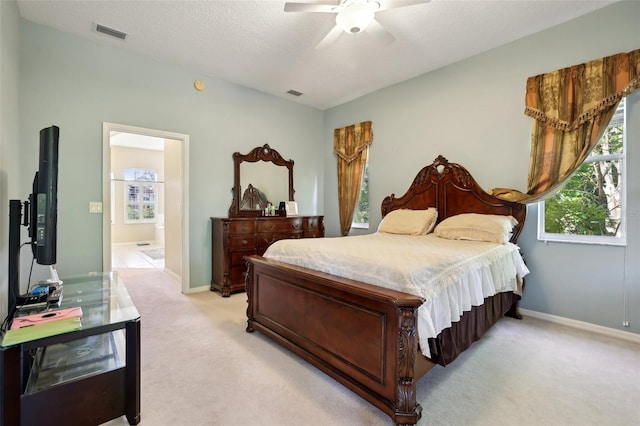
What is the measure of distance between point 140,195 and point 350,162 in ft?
23.5

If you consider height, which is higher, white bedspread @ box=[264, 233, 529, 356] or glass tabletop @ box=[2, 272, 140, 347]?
white bedspread @ box=[264, 233, 529, 356]

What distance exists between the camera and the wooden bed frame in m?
1.50

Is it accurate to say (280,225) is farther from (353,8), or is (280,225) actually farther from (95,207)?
(353,8)

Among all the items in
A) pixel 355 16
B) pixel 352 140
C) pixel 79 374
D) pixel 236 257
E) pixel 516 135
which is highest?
pixel 355 16

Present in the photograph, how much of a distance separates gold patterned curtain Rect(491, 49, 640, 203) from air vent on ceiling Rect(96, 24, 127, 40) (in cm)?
428

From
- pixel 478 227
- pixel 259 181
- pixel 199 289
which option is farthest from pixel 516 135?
pixel 199 289

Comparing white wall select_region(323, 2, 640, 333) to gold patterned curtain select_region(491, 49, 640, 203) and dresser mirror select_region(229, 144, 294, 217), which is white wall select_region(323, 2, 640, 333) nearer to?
gold patterned curtain select_region(491, 49, 640, 203)

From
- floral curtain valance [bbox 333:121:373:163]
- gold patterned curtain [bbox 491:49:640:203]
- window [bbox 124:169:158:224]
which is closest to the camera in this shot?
gold patterned curtain [bbox 491:49:640:203]

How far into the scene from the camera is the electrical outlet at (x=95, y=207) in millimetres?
3201

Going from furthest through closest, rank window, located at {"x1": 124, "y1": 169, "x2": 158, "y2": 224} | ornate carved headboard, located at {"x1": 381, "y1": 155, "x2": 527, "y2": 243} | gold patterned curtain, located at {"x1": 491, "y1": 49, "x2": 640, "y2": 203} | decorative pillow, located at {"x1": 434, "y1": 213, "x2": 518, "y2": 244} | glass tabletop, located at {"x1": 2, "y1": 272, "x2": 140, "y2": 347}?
window, located at {"x1": 124, "y1": 169, "x2": 158, "y2": 224}, ornate carved headboard, located at {"x1": 381, "y1": 155, "x2": 527, "y2": 243}, decorative pillow, located at {"x1": 434, "y1": 213, "x2": 518, "y2": 244}, gold patterned curtain, located at {"x1": 491, "y1": 49, "x2": 640, "y2": 203}, glass tabletop, located at {"x1": 2, "y1": 272, "x2": 140, "y2": 347}

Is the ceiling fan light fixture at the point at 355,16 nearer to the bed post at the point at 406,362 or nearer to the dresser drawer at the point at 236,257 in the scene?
the bed post at the point at 406,362

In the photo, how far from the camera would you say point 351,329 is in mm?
1773

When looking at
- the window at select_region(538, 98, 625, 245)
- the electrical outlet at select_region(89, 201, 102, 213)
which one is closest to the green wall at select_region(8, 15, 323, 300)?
the electrical outlet at select_region(89, 201, 102, 213)

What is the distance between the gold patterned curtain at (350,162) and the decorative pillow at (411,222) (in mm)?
1146
